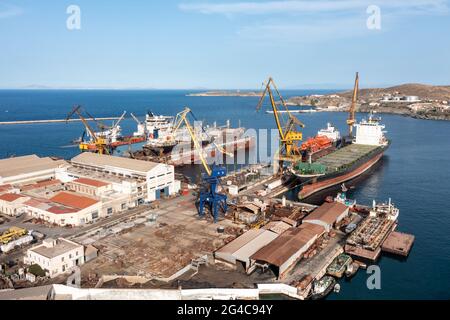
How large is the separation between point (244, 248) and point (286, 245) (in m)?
3.58

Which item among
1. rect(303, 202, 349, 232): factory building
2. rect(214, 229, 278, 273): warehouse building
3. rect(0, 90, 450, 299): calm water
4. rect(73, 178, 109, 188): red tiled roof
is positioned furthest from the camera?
rect(73, 178, 109, 188): red tiled roof

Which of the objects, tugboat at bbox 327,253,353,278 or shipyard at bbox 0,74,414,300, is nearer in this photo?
shipyard at bbox 0,74,414,300

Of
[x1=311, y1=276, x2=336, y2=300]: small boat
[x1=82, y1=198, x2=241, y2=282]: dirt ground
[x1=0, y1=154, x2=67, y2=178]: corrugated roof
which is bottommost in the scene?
[x1=311, y1=276, x2=336, y2=300]: small boat

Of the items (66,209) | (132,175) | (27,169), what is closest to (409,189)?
(132,175)

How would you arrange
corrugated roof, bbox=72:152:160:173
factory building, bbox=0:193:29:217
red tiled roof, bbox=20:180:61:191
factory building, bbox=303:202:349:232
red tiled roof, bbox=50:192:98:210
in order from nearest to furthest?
factory building, bbox=303:202:349:232, red tiled roof, bbox=50:192:98:210, factory building, bbox=0:193:29:217, red tiled roof, bbox=20:180:61:191, corrugated roof, bbox=72:152:160:173

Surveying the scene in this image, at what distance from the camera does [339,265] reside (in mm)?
29047

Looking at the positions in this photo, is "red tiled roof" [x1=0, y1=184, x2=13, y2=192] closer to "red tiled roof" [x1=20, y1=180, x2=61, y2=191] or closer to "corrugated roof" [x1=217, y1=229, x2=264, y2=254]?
"red tiled roof" [x1=20, y1=180, x2=61, y2=191]

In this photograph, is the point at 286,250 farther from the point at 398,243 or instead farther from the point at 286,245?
the point at 398,243

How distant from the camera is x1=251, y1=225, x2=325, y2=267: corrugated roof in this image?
Result: 89.1 ft

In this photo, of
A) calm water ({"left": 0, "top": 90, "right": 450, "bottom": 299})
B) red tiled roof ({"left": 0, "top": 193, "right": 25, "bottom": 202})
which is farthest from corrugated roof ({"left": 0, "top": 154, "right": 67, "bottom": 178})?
calm water ({"left": 0, "top": 90, "right": 450, "bottom": 299})

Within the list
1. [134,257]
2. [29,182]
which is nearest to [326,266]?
[134,257]

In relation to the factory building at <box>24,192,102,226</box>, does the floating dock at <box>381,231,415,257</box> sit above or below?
below
